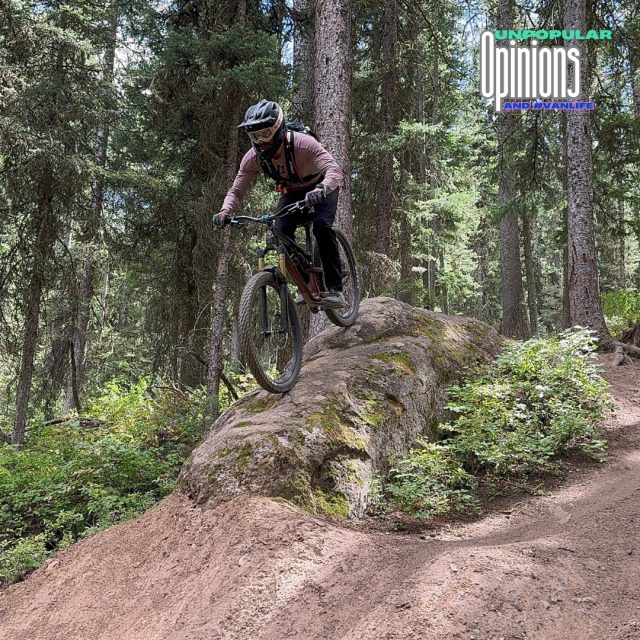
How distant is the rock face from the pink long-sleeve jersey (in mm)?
1848

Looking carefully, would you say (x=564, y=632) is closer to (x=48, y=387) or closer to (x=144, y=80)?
(x=144, y=80)

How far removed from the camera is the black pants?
5270 mm

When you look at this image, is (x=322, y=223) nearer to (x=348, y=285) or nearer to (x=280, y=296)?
(x=280, y=296)

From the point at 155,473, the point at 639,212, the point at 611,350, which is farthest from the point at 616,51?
the point at 155,473

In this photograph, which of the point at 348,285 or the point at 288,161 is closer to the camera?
the point at 288,161

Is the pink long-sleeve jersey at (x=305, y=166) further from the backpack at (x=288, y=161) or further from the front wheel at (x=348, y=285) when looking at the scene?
the front wheel at (x=348, y=285)

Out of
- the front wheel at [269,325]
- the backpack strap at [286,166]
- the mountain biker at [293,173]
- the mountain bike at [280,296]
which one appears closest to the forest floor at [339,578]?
the front wheel at [269,325]

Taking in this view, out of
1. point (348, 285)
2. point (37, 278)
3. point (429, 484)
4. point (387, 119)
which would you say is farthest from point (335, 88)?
point (37, 278)

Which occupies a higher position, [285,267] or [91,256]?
[91,256]

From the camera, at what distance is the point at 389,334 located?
649 cm

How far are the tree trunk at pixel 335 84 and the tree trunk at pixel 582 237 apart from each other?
14.9ft

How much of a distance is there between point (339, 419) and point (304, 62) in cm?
1038

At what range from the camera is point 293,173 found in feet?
16.7

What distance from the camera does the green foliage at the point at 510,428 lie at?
4.56 m
